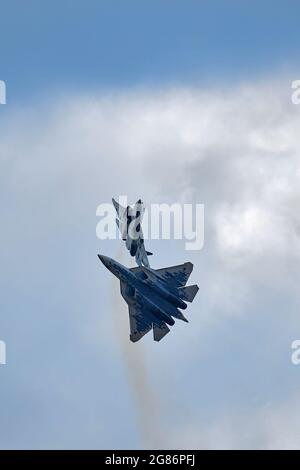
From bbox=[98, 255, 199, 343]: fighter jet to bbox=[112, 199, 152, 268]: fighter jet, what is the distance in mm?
5983

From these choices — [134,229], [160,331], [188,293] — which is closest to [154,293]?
[188,293]

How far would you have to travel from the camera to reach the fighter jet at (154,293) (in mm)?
160000

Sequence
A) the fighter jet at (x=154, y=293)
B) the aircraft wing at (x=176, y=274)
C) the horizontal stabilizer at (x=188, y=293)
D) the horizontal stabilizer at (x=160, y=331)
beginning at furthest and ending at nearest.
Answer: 1. the horizontal stabilizer at (x=160, y=331)
2. the aircraft wing at (x=176, y=274)
3. the horizontal stabilizer at (x=188, y=293)
4. the fighter jet at (x=154, y=293)

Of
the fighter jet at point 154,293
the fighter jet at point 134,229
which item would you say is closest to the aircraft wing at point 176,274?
the fighter jet at point 154,293

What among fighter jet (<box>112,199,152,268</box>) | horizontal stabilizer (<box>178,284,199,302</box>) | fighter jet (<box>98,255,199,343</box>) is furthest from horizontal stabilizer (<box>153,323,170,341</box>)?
fighter jet (<box>112,199,152,268</box>)

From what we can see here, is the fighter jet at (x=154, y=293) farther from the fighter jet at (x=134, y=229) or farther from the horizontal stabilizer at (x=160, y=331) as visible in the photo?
the fighter jet at (x=134, y=229)

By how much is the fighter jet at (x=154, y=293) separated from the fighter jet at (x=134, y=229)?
5.98 m

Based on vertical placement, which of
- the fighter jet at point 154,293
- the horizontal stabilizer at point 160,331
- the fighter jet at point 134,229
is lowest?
the horizontal stabilizer at point 160,331

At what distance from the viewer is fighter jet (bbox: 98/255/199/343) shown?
16000cm

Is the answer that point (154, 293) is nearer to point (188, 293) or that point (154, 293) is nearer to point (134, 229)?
point (188, 293)

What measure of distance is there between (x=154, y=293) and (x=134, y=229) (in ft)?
47.2

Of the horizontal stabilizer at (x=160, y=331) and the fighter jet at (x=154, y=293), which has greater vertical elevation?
the fighter jet at (x=154, y=293)
